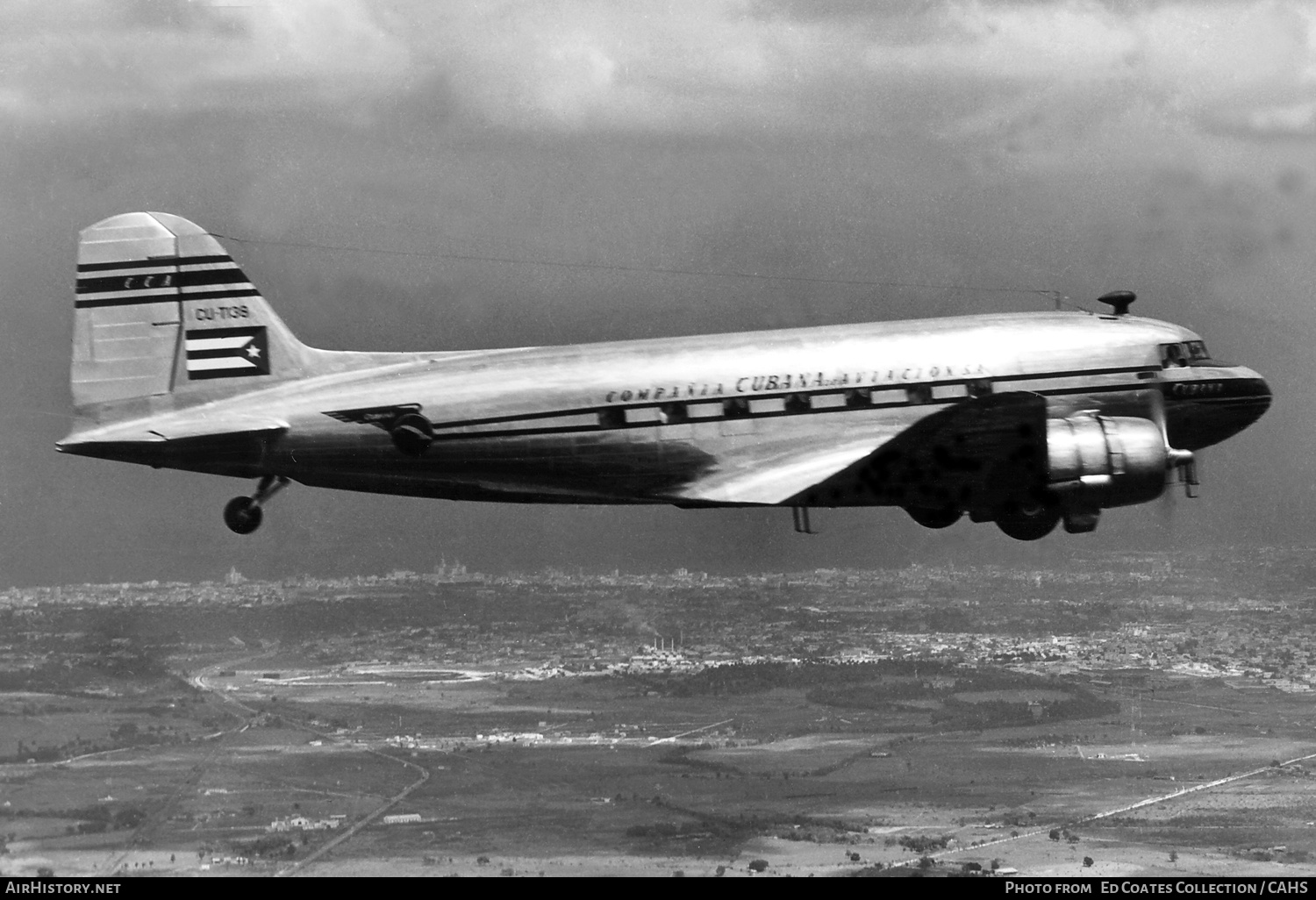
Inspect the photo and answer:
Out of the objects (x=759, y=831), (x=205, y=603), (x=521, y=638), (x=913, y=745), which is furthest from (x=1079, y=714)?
(x=205, y=603)

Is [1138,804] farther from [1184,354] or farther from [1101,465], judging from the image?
[1101,465]

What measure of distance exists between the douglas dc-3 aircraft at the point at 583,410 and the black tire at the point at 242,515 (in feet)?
0.10

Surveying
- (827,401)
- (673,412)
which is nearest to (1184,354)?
(827,401)

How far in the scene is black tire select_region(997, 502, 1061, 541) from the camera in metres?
21.8

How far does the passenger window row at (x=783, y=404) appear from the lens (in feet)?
67.3

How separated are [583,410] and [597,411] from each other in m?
0.20

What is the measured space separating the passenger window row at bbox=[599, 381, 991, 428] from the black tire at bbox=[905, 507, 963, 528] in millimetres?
2505

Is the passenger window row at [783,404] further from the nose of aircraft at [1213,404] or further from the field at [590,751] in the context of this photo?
the field at [590,751]

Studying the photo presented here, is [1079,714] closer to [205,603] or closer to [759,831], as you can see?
[759,831]

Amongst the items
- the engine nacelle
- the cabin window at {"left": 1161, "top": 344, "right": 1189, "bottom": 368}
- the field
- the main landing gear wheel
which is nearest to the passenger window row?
the engine nacelle

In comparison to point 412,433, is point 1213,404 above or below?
above

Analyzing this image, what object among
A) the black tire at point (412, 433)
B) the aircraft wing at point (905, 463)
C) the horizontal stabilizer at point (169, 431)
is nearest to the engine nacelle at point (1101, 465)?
the aircraft wing at point (905, 463)

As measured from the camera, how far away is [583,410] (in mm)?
20438
